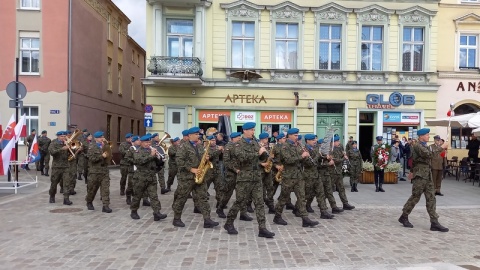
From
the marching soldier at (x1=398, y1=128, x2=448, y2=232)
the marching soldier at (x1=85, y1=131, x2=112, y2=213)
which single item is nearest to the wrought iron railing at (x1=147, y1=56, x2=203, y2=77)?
the marching soldier at (x1=85, y1=131, x2=112, y2=213)

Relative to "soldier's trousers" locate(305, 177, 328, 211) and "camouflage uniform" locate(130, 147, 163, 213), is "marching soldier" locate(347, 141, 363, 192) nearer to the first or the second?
"soldier's trousers" locate(305, 177, 328, 211)

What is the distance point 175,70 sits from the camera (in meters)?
19.7

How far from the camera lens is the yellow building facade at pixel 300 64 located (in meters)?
20.5

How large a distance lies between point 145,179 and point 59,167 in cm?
368

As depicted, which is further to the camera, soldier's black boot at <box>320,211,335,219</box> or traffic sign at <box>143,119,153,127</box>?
traffic sign at <box>143,119,153,127</box>

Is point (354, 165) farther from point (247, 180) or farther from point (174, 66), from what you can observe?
point (174, 66)

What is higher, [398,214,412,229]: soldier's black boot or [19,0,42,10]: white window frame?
[19,0,42,10]: white window frame

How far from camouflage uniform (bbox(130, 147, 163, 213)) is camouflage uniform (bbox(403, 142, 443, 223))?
552 cm

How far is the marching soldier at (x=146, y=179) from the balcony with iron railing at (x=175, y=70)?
1074 cm

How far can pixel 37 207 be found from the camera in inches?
410

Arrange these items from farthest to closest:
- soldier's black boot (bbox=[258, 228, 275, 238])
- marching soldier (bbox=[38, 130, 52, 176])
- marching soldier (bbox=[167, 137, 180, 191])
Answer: marching soldier (bbox=[38, 130, 52, 176]), marching soldier (bbox=[167, 137, 180, 191]), soldier's black boot (bbox=[258, 228, 275, 238])

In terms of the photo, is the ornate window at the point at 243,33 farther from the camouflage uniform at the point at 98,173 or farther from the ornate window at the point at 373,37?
the camouflage uniform at the point at 98,173

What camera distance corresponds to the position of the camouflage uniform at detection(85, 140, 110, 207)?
389 inches

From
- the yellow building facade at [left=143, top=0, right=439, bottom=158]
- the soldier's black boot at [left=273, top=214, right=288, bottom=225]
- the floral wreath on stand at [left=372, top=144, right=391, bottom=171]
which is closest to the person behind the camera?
the soldier's black boot at [left=273, top=214, right=288, bottom=225]
